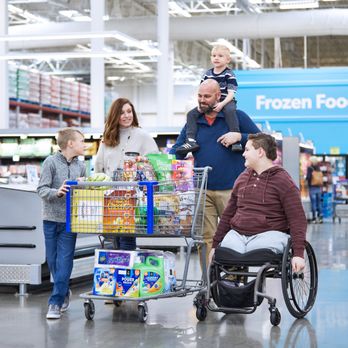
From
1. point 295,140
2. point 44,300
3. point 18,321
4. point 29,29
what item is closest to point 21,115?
point 295,140

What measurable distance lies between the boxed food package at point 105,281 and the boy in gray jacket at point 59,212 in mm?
222

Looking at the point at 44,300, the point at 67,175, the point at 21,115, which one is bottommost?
the point at 44,300

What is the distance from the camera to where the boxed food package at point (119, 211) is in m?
5.29

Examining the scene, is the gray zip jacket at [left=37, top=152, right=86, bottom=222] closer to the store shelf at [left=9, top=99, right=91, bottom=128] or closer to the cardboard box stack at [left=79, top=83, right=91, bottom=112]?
the store shelf at [left=9, top=99, right=91, bottom=128]

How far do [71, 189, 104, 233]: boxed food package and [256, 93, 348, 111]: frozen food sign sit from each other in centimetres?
1290

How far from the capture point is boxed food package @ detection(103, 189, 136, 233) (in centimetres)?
529

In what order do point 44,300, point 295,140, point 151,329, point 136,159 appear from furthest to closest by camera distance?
point 295,140, point 44,300, point 136,159, point 151,329

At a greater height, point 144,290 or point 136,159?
point 136,159

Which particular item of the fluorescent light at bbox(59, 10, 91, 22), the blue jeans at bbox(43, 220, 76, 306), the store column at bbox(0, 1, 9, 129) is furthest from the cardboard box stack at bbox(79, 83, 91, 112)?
the blue jeans at bbox(43, 220, 76, 306)

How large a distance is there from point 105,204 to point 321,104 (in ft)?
43.7

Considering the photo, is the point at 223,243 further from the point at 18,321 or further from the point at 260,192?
the point at 18,321

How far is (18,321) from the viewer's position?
18.0 feet

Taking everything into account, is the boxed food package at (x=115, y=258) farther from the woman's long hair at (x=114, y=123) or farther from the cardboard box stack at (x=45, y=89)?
the cardboard box stack at (x=45, y=89)

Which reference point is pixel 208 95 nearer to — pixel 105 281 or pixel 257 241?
pixel 257 241
